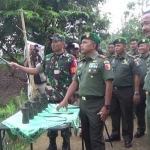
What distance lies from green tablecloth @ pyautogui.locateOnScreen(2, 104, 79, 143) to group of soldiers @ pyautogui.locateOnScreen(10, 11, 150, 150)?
18cm

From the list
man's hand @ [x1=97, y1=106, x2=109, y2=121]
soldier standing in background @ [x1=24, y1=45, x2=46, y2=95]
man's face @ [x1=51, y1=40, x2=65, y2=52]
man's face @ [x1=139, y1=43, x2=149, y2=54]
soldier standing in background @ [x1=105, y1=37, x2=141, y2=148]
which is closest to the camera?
man's hand @ [x1=97, y1=106, x2=109, y2=121]

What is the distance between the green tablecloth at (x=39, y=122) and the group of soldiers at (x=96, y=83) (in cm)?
18

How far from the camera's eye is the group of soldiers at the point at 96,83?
321 cm

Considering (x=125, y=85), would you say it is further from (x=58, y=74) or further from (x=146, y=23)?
(x=146, y=23)

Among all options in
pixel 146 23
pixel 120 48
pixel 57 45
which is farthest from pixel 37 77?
pixel 146 23

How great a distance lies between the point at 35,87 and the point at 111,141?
2116 mm

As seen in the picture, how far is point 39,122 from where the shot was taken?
2.82 meters

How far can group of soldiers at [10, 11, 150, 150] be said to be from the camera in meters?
3.21

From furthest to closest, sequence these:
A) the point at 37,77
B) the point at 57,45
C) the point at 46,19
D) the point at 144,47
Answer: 1. the point at 46,19
2. the point at 37,77
3. the point at 144,47
4. the point at 57,45

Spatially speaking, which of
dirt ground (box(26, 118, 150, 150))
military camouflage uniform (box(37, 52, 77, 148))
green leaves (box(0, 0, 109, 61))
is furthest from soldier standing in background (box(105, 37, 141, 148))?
green leaves (box(0, 0, 109, 61))

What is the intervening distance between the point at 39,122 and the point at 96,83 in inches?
33.8

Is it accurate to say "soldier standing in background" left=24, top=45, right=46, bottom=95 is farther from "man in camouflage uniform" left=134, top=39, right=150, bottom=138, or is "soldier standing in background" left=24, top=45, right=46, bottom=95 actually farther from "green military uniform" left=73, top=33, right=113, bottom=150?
"green military uniform" left=73, top=33, right=113, bottom=150

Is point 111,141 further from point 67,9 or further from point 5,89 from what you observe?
point 5,89

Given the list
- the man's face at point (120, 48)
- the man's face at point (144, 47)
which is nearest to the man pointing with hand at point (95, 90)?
the man's face at point (120, 48)
